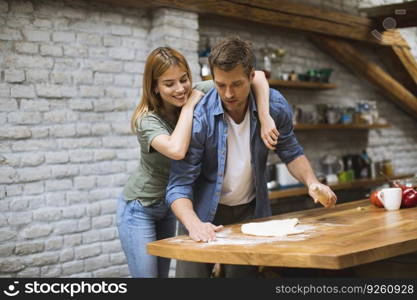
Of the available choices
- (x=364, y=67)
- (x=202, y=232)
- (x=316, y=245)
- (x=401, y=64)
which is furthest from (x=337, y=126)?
(x=316, y=245)

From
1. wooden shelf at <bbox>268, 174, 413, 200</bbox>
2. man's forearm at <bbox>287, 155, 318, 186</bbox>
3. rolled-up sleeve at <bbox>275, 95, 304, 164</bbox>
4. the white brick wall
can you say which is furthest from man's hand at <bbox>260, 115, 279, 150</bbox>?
wooden shelf at <bbox>268, 174, 413, 200</bbox>

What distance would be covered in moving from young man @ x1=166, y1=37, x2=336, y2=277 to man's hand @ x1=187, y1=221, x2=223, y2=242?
0.10m

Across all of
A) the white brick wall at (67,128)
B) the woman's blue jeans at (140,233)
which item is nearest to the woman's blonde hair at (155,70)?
the woman's blue jeans at (140,233)

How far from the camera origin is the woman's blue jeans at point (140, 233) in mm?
2691

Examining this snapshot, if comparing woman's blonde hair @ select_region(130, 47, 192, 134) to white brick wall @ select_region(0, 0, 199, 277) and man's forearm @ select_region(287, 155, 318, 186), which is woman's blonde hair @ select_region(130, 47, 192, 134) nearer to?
man's forearm @ select_region(287, 155, 318, 186)

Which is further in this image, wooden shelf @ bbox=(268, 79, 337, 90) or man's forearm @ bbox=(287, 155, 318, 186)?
wooden shelf @ bbox=(268, 79, 337, 90)

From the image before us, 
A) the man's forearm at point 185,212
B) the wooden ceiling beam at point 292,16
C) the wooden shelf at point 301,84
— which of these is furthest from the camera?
the wooden shelf at point 301,84

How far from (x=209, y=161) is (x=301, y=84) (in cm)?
333

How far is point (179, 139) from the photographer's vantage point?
7.84ft

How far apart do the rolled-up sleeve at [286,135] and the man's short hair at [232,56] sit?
0.37 meters

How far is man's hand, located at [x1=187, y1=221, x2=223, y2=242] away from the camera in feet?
6.93

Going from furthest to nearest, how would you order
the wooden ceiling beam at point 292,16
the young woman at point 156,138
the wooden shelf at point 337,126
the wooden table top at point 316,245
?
the wooden shelf at point 337,126 → the wooden ceiling beam at point 292,16 → the young woman at point 156,138 → the wooden table top at point 316,245

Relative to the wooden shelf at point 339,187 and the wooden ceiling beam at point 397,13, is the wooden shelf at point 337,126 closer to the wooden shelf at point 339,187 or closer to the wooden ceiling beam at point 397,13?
the wooden shelf at point 339,187

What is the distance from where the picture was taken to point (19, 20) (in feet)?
12.1
